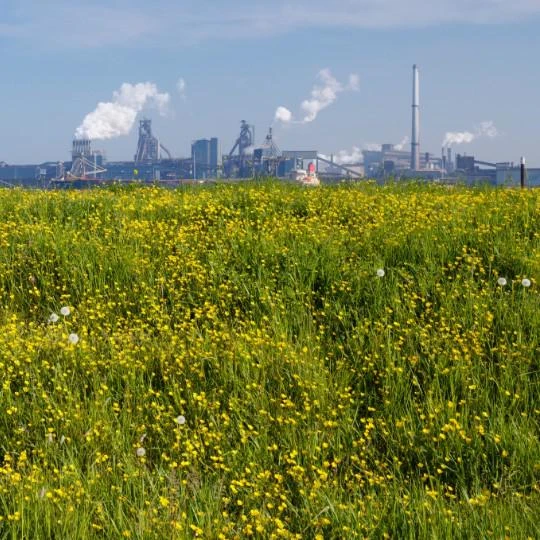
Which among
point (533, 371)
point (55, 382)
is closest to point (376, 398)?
point (533, 371)

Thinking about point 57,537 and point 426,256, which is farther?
point 426,256

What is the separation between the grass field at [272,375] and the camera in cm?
441

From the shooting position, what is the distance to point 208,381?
19.5ft

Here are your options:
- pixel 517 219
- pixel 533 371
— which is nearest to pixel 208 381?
pixel 533 371

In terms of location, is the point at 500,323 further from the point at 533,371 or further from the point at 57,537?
the point at 57,537

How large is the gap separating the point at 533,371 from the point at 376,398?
1.24m

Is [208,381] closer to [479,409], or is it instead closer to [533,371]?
[479,409]

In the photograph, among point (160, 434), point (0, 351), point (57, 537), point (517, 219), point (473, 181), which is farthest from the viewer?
point (473, 181)

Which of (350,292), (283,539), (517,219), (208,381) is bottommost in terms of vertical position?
(283,539)

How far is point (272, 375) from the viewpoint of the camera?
586 cm

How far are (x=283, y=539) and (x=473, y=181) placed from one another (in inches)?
391

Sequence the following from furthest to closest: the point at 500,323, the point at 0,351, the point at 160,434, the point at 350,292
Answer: the point at 350,292, the point at 500,323, the point at 0,351, the point at 160,434

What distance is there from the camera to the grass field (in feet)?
14.5

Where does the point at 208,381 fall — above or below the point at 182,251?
below
